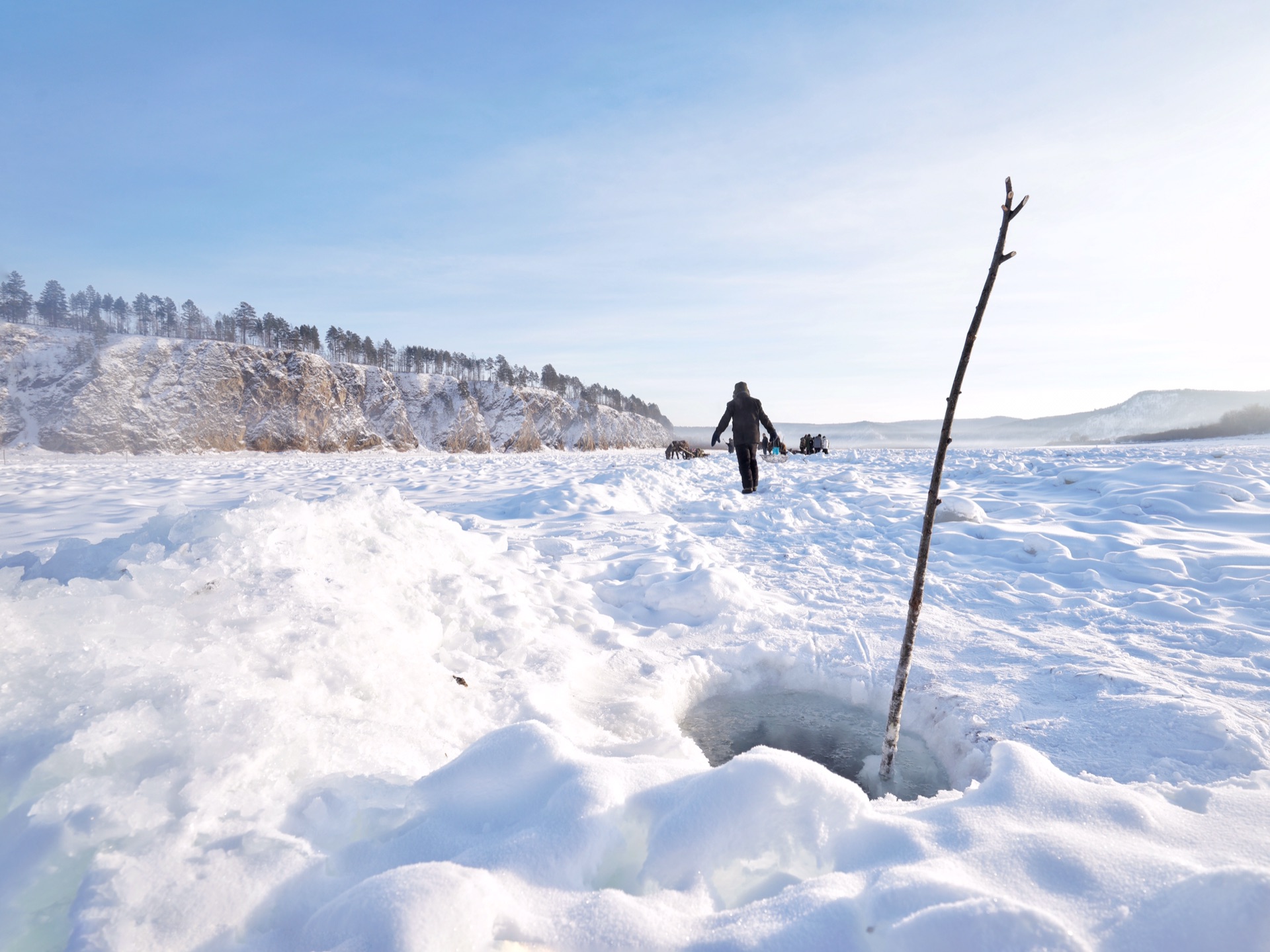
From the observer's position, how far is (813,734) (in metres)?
3.04

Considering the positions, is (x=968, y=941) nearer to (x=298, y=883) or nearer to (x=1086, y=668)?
(x=298, y=883)

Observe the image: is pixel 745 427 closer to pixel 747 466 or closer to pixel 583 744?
pixel 747 466

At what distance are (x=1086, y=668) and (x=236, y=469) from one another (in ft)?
Result: 50.9

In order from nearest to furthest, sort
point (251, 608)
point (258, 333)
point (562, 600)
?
point (251, 608) < point (562, 600) < point (258, 333)

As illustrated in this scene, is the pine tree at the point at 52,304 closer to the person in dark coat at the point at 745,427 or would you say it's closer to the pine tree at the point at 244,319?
the pine tree at the point at 244,319

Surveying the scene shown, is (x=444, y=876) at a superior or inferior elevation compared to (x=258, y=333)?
inferior

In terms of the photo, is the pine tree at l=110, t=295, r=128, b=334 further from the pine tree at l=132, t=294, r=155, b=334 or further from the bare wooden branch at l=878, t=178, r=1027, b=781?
the bare wooden branch at l=878, t=178, r=1027, b=781

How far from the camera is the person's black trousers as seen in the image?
9.86 m

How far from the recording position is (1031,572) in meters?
4.84

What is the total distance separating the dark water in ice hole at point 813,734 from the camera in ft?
8.63

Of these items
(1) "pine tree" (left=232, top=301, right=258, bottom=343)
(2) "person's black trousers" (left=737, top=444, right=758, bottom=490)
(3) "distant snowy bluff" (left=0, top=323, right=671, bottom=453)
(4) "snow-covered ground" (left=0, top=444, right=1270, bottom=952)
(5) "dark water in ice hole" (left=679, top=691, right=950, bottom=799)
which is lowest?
(5) "dark water in ice hole" (left=679, top=691, right=950, bottom=799)

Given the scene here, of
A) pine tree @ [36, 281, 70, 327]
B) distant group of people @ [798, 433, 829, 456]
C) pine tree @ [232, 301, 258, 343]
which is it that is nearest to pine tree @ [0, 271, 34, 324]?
pine tree @ [36, 281, 70, 327]

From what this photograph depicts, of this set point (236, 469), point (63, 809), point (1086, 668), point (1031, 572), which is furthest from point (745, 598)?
point (236, 469)

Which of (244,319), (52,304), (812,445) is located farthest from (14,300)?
(812,445)
